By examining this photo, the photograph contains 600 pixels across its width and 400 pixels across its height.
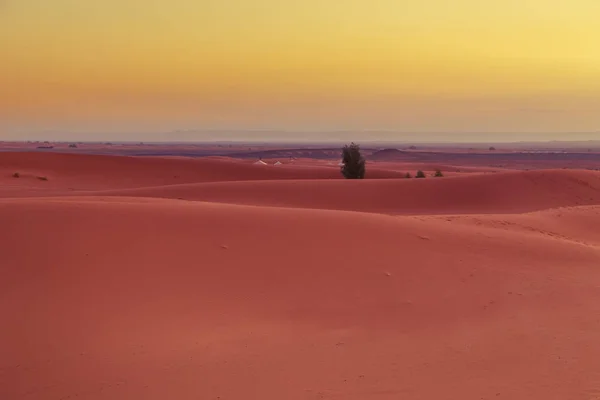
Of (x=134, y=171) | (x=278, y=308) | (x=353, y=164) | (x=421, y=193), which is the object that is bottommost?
(x=134, y=171)

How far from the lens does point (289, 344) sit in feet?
25.0

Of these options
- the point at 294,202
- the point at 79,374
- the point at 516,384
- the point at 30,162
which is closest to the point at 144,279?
the point at 79,374

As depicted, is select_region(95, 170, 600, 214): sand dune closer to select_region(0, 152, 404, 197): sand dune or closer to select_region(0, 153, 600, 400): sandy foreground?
select_region(0, 153, 600, 400): sandy foreground

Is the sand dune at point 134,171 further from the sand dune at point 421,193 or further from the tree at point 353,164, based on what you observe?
the sand dune at point 421,193

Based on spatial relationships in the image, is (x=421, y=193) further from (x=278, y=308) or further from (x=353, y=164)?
(x=278, y=308)

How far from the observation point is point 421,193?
2984 centimetres

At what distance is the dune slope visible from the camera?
6.59 meters

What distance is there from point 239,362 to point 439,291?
3918 mm

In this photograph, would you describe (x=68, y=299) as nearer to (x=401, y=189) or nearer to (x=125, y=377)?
(x=125, y=377)

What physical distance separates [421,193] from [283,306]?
21.8 m

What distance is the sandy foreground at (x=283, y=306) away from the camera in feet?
21.6

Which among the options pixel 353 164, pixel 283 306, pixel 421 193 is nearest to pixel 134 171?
→ pixel 353 164

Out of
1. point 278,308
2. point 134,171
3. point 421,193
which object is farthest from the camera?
point 134,171

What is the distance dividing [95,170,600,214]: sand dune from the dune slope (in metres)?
14.5
